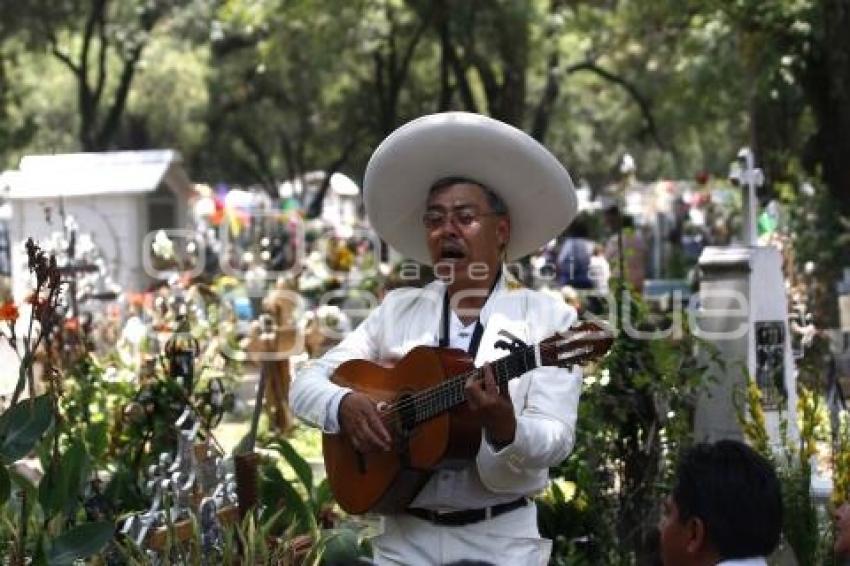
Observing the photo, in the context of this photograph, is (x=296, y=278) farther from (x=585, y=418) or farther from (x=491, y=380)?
(x=491, y=380)

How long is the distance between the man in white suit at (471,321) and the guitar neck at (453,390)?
5cm

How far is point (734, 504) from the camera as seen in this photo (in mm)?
3039

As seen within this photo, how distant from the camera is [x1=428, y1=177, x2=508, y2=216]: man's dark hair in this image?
Answer: 4.07 metres

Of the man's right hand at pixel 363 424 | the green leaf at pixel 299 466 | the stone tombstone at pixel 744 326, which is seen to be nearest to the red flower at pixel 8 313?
the man's right hand at pixel 363 424

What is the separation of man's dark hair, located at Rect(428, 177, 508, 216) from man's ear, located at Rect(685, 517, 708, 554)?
1.23 m

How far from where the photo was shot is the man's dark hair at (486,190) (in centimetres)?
407

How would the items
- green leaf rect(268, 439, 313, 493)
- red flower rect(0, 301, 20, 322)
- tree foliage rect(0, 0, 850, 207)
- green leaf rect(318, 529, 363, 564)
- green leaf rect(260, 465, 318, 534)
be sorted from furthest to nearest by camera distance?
tree foliage rect(0, 0, 850, 207) → green leaf rect(268, 439, 313, 493) → green leaf rect(260, 465, 318, 534) → green leaf rect(318, 529, 363, 564) → red flower rect(0, 301, 20, 322)

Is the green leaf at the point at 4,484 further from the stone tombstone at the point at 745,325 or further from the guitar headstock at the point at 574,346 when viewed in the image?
the stone tombstone at the point at 745,325

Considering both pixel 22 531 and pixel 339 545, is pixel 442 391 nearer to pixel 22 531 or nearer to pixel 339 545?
pixel 22 531

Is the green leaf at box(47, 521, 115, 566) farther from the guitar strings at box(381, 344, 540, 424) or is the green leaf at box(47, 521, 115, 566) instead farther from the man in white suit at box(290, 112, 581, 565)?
the guitar strings at box(381, 344, 540, 424)

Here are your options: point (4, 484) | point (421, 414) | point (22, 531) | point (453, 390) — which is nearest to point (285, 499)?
point (22, 531)

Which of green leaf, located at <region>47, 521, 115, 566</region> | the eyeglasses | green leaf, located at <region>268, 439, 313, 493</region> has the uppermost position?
the eyeglasses

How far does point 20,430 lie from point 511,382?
1218mm

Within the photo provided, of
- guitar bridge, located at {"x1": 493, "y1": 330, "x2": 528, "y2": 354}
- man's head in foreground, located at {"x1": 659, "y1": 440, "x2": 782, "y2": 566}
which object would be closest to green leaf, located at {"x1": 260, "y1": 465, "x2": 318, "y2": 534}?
guitar bridge, located at {"x1": 493, "y1": 330, "x2": 528, "y2": 354}
